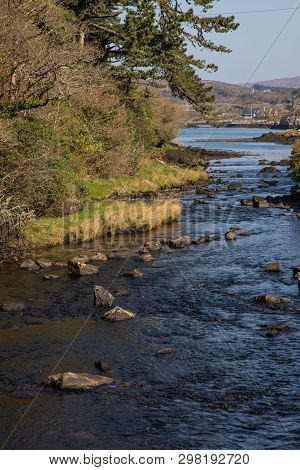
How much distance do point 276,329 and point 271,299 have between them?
2.91m

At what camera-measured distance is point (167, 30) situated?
47844 mm

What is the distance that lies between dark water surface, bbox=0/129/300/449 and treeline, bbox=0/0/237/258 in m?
5.93

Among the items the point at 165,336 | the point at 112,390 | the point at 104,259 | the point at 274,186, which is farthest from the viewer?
the point at 274,186

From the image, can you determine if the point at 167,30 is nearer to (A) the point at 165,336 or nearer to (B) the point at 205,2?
(B) the point at 205,2

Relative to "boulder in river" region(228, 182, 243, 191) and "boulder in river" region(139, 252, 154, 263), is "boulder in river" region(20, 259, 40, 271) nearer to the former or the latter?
"boulder in river" region(139, 252, 154, 263)

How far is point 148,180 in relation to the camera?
177ft

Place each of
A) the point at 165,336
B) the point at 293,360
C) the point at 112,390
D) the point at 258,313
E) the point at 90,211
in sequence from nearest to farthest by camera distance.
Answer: the point at 112,390 < the point at 293,360 < the point at 165,336 < the point at 258,313 < the point at 90,211

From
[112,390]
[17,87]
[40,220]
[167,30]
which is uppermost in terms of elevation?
[167,30]

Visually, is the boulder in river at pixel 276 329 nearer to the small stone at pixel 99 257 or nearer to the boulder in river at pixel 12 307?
the boulder in river at pixel 12 307

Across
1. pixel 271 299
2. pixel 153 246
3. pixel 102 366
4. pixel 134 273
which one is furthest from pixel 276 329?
pixel 153 246

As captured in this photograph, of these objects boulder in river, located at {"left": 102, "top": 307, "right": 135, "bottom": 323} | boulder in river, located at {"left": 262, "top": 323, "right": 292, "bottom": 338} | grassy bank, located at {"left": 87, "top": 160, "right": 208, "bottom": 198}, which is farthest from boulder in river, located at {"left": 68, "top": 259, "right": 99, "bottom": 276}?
grassy bank, located at {"left": 87, "top": 160, "right": 208, "bottom": 198}

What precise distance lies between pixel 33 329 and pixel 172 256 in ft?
37.9

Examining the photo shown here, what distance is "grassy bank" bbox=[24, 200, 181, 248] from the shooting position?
3125 centimetres

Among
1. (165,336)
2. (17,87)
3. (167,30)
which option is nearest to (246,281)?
(165,336)
